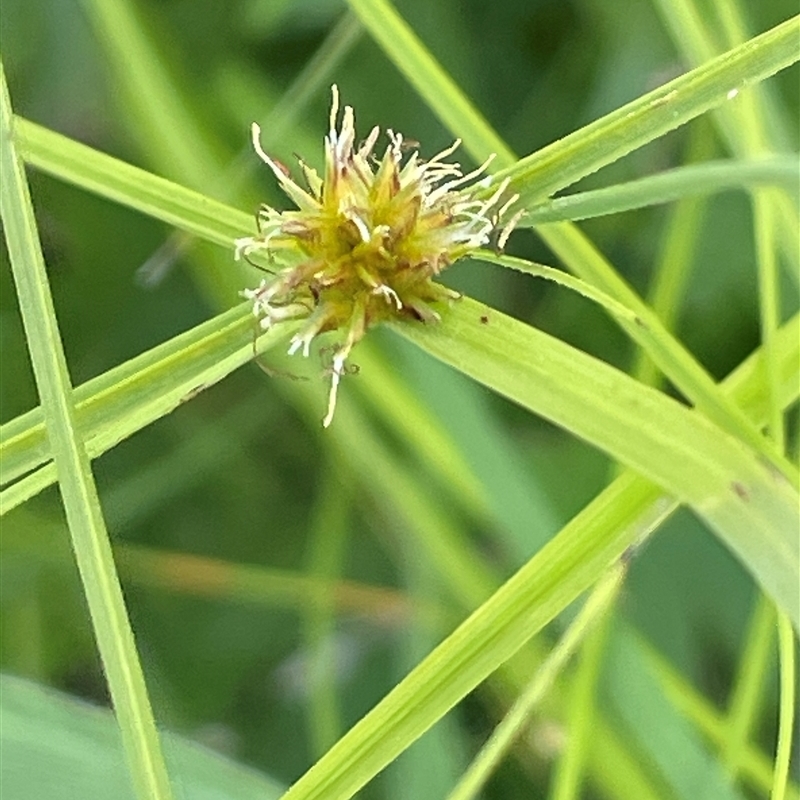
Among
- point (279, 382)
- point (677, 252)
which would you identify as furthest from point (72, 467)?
point (279, 382)

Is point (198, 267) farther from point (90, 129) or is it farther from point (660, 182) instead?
point (660, 182)

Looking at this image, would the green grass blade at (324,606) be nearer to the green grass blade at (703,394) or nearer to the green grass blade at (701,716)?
the green grass blade at (701,716)

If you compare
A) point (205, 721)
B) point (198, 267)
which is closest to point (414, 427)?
point (198, 267)

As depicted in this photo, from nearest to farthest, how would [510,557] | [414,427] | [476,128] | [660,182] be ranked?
[660,182] → [476,128] → [414,427] → [510,557]

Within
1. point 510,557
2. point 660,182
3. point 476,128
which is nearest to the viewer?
point 660,182

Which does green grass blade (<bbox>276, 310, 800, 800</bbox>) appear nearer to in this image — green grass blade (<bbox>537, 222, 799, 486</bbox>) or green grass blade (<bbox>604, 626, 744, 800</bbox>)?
green grass blade (<bbox>537, 222, 799, 486</bbox>)

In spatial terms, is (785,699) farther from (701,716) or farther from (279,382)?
(279,382)

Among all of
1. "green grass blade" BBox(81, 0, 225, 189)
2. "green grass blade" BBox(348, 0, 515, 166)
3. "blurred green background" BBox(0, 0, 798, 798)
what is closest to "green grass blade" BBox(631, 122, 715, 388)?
"blurred green background" BBox(0, 0, 798, 798)
